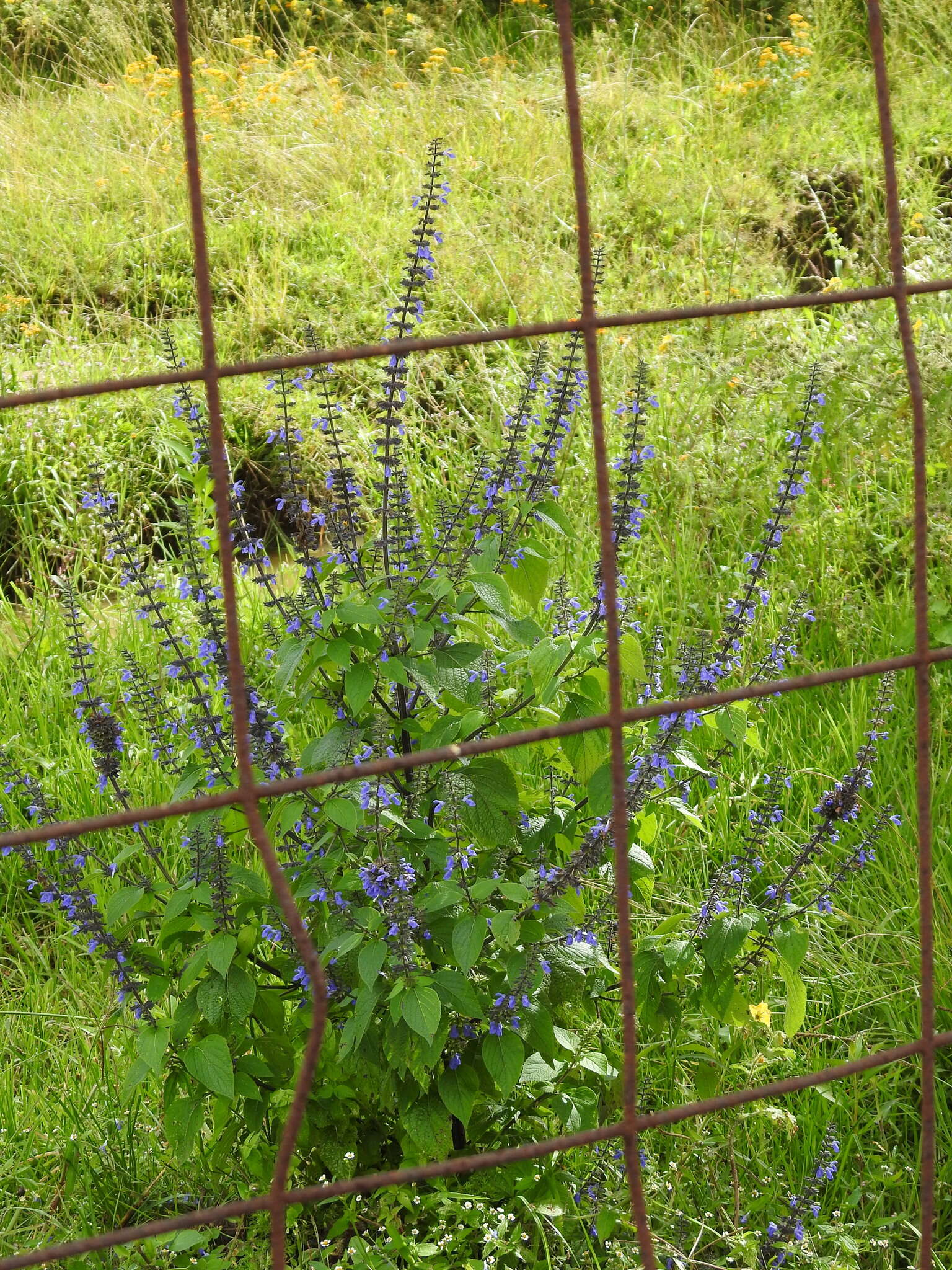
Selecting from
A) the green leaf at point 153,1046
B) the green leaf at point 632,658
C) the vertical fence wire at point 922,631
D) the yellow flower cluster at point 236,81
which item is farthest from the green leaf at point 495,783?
the yellow flower cluster at point 236,81

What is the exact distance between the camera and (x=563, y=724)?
108cm

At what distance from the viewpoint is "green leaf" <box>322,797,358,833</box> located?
156 cm

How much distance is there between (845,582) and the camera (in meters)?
3.30

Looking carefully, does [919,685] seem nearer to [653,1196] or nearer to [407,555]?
[407,555]

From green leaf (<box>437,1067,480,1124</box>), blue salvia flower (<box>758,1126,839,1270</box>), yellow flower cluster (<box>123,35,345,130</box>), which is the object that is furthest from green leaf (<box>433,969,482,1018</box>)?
yellow flower cluster (<box>123,35,345,130</box>)

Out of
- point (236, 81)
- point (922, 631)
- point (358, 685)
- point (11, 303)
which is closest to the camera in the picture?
point (922, 631)

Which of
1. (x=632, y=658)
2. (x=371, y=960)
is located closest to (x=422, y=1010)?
(x=371, y=960)

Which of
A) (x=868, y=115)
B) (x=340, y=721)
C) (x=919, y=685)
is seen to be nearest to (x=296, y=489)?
(x=340, y=721)

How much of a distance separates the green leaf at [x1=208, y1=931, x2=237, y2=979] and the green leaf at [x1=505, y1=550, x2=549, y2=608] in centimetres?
69

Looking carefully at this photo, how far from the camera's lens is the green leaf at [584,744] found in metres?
1.72

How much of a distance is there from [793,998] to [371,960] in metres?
0.72

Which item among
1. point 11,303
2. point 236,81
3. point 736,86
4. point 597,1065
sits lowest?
point 597,1065

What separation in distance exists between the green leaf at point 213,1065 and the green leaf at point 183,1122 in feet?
0.25

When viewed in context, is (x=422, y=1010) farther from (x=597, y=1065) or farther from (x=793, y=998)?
(x=793, y=998)
